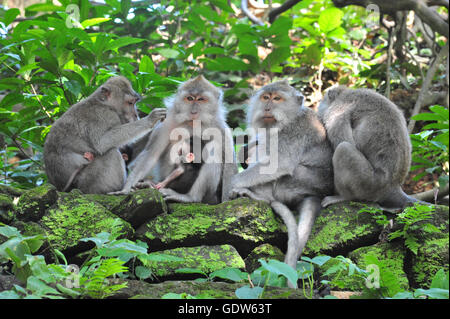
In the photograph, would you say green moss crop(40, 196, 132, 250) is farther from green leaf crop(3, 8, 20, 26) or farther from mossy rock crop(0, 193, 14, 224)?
green leaf crop(3, 8, 20, 26)

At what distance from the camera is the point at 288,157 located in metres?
5.84

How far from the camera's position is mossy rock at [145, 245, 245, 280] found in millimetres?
4629

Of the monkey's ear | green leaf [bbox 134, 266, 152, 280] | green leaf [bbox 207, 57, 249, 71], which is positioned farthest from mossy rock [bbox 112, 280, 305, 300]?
green leaf [bbox 207, 57, 249, 71]

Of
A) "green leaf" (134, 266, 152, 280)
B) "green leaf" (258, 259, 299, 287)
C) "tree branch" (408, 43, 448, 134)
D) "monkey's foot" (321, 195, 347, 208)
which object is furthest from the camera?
"tree branch" (408, 43, 448, 134)

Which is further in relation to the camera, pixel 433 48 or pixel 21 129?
pixel 433 48

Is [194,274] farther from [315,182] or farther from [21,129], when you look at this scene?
[21,129]

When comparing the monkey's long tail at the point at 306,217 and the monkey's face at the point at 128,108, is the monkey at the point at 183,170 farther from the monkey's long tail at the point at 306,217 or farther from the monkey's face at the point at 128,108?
the monkey's long tail at the point at 306,217

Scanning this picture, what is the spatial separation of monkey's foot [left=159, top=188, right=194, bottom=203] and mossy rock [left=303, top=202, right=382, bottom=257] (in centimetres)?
135

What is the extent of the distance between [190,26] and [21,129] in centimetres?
367

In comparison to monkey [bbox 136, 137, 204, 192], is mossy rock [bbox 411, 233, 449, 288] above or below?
below

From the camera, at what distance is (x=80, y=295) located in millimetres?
3592

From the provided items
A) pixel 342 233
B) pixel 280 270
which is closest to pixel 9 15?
pixel 342 233
